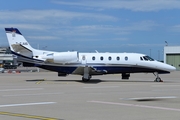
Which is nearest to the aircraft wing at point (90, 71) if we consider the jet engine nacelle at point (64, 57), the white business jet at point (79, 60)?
the white business jet at point (79, 60)

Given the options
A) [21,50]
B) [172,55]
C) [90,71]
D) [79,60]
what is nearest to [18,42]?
[21,50]

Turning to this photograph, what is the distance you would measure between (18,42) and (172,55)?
61795 millimetres

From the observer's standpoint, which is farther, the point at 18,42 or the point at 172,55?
the point at 172,55

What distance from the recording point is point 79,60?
32406 millimetres

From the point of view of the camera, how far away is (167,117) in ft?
37.0

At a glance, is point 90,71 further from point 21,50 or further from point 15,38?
point 15,38

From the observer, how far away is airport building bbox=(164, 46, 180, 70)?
284 feet

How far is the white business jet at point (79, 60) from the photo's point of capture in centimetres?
3198

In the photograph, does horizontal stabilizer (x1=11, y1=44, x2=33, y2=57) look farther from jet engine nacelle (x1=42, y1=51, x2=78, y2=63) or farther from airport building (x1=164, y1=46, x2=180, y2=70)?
airport building (x1=164, y1=46, x2=180, y2=70)

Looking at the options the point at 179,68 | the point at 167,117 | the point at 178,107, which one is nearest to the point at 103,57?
the point at 178,107

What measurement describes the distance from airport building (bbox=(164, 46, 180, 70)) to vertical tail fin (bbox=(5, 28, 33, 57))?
59997 mm

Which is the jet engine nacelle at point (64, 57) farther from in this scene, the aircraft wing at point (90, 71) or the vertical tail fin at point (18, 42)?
the vertical tail fin at point (18, 42)

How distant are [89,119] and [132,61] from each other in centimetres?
2221

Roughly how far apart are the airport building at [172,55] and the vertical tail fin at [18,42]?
59997mm
